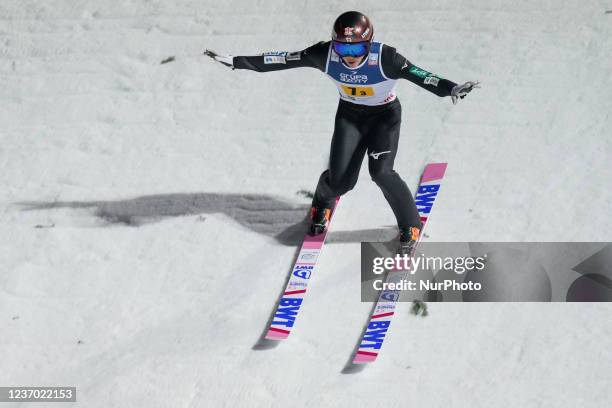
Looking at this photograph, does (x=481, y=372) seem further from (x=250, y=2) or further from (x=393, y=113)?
(x=250, y=2)

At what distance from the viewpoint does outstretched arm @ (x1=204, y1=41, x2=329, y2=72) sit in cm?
821

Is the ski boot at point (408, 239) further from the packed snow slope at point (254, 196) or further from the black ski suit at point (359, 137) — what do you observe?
the packed snow slope at point (254, 196)

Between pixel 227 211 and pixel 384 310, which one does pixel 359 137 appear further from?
pixel 227 211

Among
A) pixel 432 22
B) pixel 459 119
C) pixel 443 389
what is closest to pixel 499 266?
pixel 443 389

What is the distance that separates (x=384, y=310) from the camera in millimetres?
8320

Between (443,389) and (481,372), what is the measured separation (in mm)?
369

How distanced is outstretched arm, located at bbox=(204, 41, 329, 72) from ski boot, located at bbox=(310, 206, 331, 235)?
4.87 ft

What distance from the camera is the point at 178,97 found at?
36.0ft

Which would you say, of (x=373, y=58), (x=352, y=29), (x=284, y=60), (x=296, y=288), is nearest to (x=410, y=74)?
(x=373, y=58)

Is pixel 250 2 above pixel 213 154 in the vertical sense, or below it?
above

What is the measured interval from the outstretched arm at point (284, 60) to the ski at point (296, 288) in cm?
173

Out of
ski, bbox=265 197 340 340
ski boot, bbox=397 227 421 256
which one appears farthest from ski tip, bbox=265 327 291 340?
ski boot, bbox=397 227 421 256

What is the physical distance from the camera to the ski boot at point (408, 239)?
8727mm

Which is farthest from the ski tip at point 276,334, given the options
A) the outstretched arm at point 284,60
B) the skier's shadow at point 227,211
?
the outstretched arm at point 284,60
